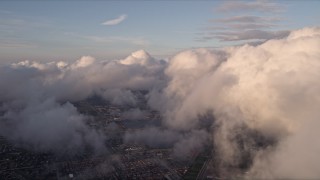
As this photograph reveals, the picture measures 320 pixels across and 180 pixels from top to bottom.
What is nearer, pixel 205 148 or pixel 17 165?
pixel 17 165

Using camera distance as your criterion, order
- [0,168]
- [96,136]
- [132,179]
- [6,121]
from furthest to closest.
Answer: [6,121], [96,136], [0,168], [132,179]

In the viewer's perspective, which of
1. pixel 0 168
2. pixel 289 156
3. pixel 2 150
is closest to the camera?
pixel 289 156

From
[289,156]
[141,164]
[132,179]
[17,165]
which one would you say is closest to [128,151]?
[141,164]

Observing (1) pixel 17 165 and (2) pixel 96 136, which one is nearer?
(1) pixel 17 165

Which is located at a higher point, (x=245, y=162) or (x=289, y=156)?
(x=289, y=156)

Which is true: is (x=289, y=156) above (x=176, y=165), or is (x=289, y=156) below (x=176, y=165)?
above

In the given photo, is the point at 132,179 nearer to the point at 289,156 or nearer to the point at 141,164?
the point at 141,164

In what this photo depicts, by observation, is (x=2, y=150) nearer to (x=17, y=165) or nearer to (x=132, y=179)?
(x=17, y=165)

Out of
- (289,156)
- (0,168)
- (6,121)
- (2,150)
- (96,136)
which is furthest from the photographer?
(6,121)

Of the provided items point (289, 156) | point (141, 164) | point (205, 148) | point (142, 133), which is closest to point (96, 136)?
point (142, 133)
